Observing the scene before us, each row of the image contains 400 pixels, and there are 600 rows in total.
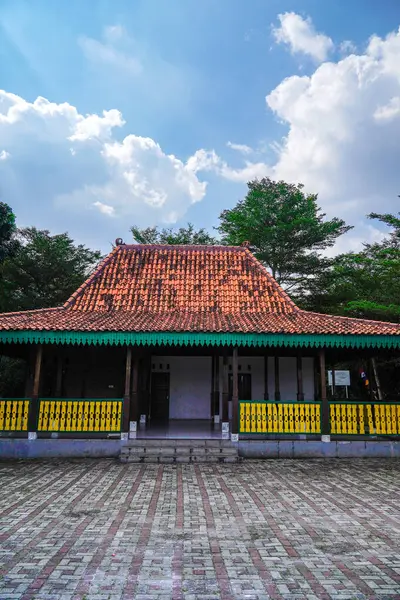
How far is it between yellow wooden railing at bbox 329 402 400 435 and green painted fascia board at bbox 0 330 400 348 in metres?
1.64

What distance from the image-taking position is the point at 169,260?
14188 mm

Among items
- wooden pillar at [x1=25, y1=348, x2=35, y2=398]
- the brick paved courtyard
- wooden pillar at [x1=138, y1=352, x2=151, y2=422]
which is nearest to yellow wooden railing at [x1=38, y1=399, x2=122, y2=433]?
the brick paved courtyard

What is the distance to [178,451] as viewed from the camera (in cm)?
891

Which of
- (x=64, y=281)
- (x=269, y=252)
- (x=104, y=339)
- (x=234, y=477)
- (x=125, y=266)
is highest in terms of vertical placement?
(x=269, y=252)

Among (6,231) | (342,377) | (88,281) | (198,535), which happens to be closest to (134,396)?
(88,281)

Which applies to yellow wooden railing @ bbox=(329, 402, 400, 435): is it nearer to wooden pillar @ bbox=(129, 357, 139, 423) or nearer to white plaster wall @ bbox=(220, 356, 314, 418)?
white plaster wall @ bbox=(220, 356, 314, 418)

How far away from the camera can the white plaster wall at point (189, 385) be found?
13.4 meters

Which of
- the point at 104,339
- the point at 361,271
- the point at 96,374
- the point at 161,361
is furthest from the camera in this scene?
the point at 361,271

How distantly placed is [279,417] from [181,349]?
4836 millimetres

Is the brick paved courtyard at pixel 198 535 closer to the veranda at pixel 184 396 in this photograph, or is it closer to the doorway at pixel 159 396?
the veranda at pixel 184 396

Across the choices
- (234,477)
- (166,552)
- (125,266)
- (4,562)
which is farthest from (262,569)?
(125,266)

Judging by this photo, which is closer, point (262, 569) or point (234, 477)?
point (262, 569)

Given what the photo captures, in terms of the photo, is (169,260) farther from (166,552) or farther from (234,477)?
(166,552)

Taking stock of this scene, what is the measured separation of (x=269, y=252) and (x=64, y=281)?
11.8m
